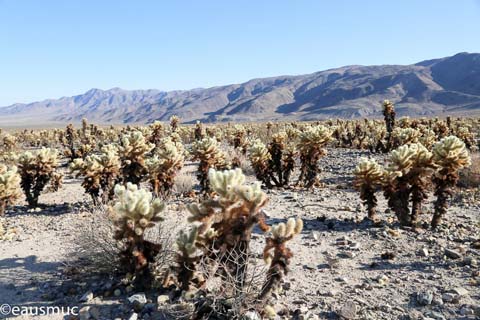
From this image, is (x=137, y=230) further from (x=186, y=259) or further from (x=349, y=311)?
(x=349, y=311)

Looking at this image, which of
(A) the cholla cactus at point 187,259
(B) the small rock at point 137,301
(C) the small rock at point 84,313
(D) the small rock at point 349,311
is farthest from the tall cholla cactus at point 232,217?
(C) the small rock at point 84,313

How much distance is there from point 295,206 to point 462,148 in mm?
3488

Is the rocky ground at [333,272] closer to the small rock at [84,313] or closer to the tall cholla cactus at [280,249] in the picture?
→ the small rock at [84,313]

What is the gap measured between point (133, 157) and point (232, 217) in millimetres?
5250

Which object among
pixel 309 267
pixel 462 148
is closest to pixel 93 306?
pixel 309 267

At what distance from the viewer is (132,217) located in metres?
4.54

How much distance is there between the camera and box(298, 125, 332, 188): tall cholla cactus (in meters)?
10.1

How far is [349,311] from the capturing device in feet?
13.6

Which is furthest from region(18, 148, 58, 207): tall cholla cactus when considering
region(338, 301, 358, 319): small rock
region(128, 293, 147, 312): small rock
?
region(338, 301, 358, 319): small rock

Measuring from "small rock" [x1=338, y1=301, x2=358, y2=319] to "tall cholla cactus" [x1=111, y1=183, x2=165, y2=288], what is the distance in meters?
2.29

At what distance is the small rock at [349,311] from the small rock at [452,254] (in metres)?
2.16
